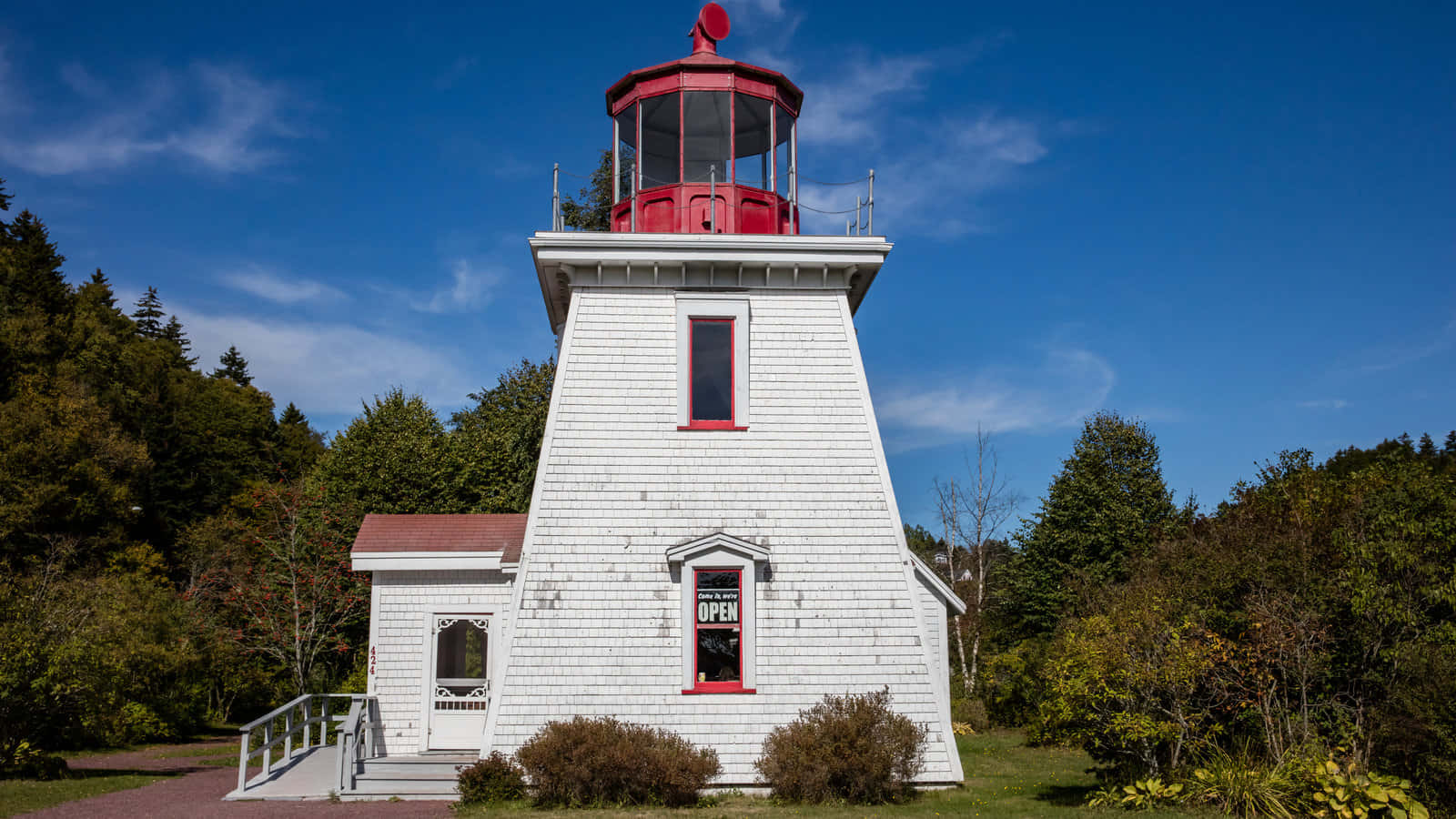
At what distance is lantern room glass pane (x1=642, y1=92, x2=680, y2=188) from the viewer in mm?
16609

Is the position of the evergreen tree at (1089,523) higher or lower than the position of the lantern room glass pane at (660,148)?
lower

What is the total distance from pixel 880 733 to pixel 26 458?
30.5 metres

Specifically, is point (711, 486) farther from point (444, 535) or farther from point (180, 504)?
point (180, 504)

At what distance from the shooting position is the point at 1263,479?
22.5 m

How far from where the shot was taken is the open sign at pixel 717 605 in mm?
13945

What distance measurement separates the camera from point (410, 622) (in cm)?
1650

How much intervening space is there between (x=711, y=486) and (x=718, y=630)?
199cm

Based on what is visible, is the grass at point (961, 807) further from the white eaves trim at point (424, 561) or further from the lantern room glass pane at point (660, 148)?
the lantern room glass pane at point (660, 148)

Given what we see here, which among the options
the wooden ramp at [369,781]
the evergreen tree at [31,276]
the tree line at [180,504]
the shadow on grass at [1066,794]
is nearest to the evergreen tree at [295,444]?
the tree line at [180,504]

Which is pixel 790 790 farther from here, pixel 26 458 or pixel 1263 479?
pixel 26 458

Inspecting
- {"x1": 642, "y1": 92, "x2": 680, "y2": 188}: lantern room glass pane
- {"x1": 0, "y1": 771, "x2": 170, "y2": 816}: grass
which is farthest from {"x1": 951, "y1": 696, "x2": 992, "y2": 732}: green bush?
{"x1": 0, "y1": 771, "x2": 170, "y2": 816}: grass

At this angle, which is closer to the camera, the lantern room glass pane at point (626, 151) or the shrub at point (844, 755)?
the shrub at point (844, 755)

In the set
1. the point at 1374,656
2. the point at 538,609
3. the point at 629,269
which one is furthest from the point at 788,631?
the point at 1374,656

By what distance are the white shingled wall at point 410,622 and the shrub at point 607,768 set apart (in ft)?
12.7
